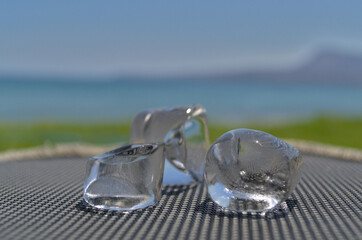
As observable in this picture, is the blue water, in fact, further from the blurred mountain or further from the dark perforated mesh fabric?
the dark perforated mesh fabric

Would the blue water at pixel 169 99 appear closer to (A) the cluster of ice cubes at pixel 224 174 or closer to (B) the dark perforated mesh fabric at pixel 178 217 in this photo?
(B) the dark perforated mesh fabric at pixel 178 217

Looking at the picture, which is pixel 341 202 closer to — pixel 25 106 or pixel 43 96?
pixel 25 106

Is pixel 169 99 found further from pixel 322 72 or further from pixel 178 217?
pixel 178 217

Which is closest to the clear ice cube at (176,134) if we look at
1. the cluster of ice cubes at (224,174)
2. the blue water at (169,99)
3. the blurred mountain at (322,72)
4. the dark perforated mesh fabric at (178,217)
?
the dark perforated mesh fabric at (178,217)

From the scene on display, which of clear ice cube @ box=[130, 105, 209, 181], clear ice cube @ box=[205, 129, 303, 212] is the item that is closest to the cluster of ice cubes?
clear ice cube @ box=[205, 129, 303, 212]

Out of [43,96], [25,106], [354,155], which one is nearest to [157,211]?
[354,155]

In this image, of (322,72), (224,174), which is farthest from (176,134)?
(322,72)
